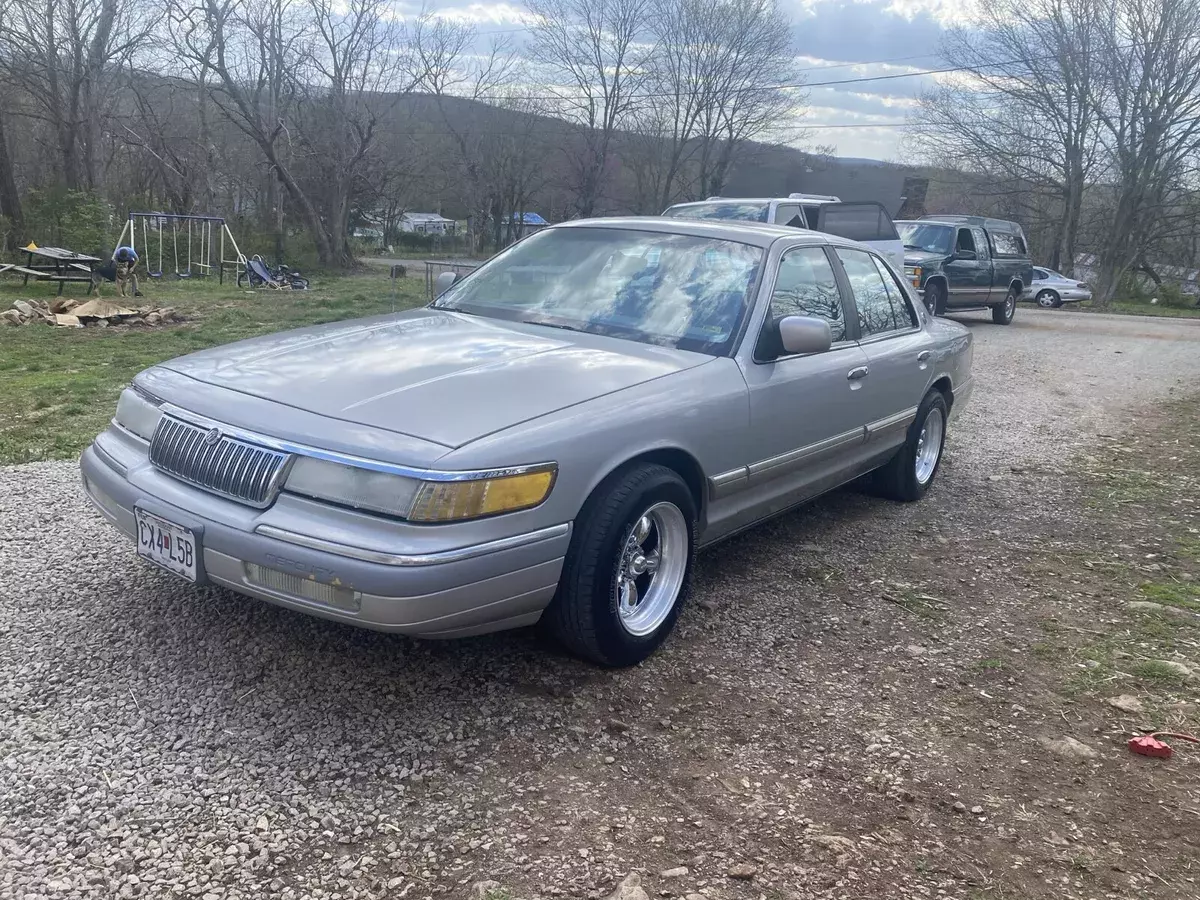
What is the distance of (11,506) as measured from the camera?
4.57 meters

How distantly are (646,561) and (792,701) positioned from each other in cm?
70

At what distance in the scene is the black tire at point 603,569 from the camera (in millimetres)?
3023

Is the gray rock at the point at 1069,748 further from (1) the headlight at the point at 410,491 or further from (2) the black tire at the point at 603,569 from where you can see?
(1) the headlight at the point at 410,491

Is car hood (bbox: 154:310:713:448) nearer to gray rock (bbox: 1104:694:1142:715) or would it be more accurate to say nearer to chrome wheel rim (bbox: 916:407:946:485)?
gray rock (bbox: 1104:694:1142:715)

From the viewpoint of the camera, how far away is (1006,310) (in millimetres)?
18656

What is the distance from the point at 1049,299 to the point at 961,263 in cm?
1436

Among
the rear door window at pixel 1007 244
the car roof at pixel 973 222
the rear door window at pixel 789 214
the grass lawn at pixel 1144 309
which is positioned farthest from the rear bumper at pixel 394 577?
the grass lawn at pixel 1144 309

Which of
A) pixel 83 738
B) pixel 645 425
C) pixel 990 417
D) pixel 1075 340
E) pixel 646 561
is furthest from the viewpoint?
pixel 1075 340

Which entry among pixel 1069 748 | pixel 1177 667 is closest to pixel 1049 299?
pixel 1177 667

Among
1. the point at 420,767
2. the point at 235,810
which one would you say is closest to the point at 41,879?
the point at 235,810

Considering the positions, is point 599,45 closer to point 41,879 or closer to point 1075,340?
point 1075,340

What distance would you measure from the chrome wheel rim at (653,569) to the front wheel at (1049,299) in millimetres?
28335

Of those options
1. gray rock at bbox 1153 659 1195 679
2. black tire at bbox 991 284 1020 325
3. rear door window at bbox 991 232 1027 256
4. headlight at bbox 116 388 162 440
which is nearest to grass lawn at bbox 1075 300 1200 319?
rear door window at bbox 991 232 1027 256

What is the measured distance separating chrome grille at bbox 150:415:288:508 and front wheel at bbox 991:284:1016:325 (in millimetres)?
17894
